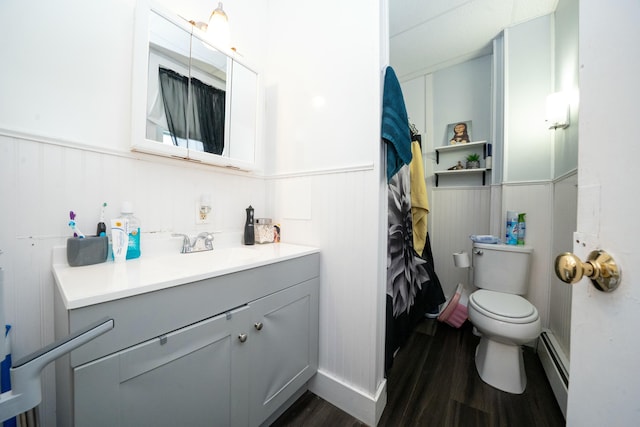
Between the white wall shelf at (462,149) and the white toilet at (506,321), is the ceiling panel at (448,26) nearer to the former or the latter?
the white wall shelf at (462,149)

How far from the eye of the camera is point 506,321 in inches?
48.9

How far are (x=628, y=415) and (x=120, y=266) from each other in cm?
129

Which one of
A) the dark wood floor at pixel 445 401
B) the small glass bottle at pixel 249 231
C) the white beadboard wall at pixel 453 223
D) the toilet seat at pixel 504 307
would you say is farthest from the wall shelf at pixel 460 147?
the small glass bottle at pixel 249 231

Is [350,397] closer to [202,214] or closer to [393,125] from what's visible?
[202,214]

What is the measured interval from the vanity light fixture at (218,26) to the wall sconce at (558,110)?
2.17m

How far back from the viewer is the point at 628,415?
1.01ft

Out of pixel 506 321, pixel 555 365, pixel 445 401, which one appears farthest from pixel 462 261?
pixel 445 401

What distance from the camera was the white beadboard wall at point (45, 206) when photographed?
2.37ft

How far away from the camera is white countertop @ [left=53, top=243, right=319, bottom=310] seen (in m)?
0.54

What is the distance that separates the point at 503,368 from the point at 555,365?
0.28 meters

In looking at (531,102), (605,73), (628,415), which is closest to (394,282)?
(628,415)

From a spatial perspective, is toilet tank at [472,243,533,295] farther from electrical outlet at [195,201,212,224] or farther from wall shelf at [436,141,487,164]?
electrical outlet at [195,201,212,224]

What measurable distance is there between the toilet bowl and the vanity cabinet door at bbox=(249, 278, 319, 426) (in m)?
1.04

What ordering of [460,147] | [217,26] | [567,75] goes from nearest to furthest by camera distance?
[217,26], [567,75], [460,147]
